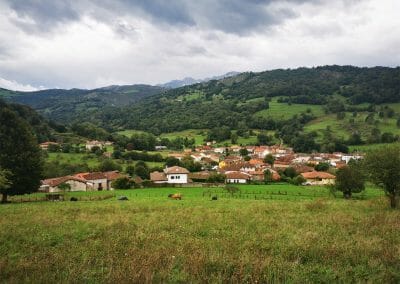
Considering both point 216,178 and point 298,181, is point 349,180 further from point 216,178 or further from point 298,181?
point 216,178

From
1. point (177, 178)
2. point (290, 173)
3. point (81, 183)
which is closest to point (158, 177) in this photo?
point (177, 178)

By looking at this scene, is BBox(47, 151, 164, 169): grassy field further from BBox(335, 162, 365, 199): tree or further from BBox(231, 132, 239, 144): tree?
BBox(335, 162, 365, 199): tree

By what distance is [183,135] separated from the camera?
17675 cm

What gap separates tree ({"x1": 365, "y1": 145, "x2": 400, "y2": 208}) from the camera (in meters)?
31.2

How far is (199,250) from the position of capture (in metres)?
13.0

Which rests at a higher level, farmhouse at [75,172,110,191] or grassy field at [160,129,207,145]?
grassy field at [160,129,207,145]

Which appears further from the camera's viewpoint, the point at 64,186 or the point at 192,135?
the point at 192,135

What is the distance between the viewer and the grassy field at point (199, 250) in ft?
33.7

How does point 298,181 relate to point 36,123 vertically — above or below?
below

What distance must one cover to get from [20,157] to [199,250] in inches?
1377

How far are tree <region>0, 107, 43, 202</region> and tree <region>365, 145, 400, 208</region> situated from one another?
36232 mm

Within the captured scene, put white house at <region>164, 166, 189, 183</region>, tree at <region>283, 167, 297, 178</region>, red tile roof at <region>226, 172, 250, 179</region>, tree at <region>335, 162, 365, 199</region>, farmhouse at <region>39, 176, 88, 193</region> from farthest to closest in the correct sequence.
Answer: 1. tree at <region>283, 167, 297, 178</region>
2. red tile roof at <region>226, 172, 250, 179</region>
3. white house at <region>164, 166, 189, 183</region>
4. farmhouse at <region>39, 176, 88, 193</region>
5. tree at <region>335, 162, 365, 199</region>

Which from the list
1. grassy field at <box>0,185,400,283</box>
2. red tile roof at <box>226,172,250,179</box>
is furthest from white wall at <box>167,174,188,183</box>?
grassy field at <box>0,185,400,283</box>

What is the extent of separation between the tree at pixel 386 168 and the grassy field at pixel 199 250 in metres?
12.3
